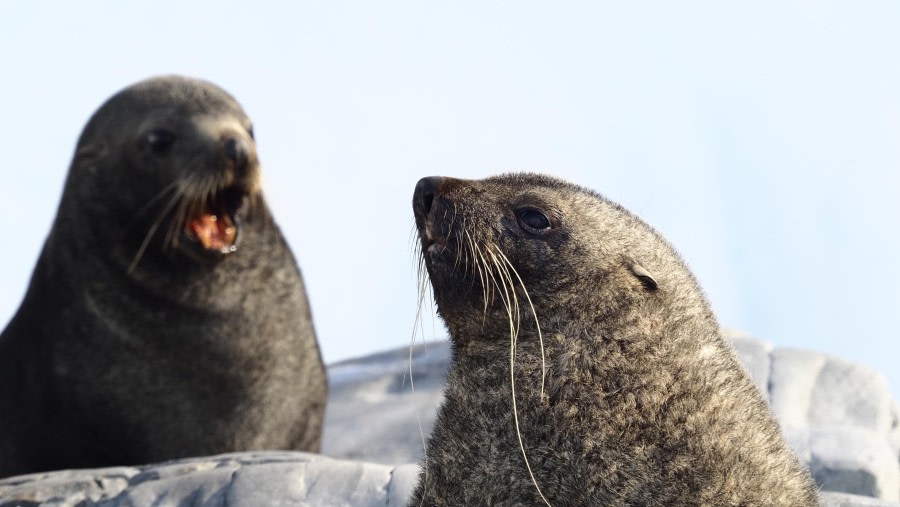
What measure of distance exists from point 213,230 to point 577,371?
17.1 feet

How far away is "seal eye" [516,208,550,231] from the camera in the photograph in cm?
536

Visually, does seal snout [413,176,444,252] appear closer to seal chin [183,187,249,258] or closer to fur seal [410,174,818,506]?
fur seal [410,174,818,506]

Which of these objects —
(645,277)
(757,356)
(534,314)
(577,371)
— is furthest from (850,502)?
(757,356)

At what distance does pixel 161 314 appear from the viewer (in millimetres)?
9523

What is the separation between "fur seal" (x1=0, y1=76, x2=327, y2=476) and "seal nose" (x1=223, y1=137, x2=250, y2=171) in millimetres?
12

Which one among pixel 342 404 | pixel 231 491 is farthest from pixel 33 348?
pixel 342 404

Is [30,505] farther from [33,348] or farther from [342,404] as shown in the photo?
[342,404]

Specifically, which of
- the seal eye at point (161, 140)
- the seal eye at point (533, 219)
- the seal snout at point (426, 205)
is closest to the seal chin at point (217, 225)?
the seal eye at point (161, 140)

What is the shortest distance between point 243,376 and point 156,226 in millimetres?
1272

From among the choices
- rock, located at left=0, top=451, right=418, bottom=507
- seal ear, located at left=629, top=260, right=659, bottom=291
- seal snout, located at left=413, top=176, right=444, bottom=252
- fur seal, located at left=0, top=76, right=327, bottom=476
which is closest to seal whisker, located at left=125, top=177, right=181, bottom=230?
fur seal, located at left=0, top=76, right=327, bottom=476

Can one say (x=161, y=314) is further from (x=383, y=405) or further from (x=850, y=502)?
(x=850, y=502)

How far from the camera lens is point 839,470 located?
8688 mm

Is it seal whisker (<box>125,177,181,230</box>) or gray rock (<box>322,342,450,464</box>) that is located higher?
seal whisker (<box>125,177,181,230</box>)

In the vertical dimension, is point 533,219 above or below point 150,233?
above
